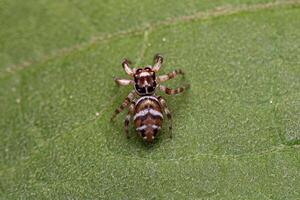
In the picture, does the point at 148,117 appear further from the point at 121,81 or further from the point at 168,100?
the point at 121,81

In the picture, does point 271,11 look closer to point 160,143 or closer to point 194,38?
point 194,38

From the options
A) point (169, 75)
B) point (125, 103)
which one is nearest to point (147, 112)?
point (125, 103)

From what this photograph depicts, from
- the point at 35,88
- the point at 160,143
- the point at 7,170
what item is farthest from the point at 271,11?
the point at 7,170

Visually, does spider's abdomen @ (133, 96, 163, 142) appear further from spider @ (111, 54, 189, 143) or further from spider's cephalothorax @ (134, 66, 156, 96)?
spider's cephalothorax @ (134, 66, 156, 96)

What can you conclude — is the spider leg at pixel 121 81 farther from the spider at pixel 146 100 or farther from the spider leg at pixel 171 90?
the spider leg at pixel 171 90

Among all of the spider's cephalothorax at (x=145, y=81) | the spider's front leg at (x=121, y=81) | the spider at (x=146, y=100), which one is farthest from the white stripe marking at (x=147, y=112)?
the spider's front leg at (x=121, y=81)

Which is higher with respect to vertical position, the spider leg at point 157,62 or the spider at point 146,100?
the spider leg at point 157,62
